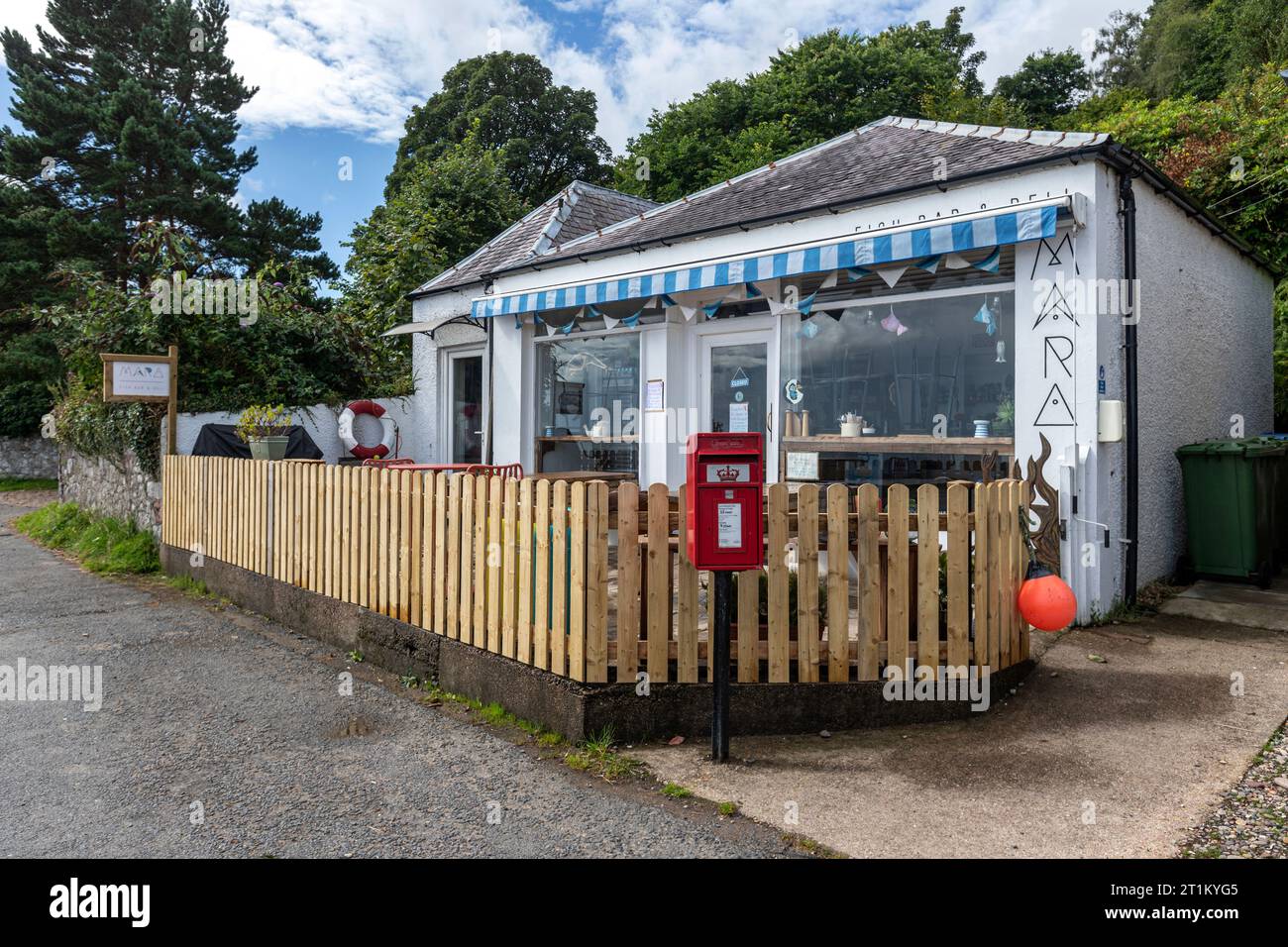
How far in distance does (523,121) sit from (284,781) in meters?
33.5

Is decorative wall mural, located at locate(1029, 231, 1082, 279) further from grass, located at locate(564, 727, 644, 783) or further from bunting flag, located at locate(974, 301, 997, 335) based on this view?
grass, located at locate(564, 727, 644, 783)

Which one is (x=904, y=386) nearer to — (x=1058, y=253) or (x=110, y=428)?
(x=1058, y=253)

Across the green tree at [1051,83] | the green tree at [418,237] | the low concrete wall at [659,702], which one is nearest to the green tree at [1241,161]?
the low concrete wall at [659,702]

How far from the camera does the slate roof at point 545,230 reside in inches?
472

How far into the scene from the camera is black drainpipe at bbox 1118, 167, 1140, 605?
21.4ft

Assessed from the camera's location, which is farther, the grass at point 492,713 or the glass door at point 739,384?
the glass door at point 739,384

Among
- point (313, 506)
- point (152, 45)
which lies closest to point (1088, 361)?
point (313, 506)

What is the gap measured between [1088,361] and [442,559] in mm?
4914

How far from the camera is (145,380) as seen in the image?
8.94m

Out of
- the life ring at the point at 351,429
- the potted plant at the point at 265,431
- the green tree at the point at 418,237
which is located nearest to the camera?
the potted plant at the point at 265,431
